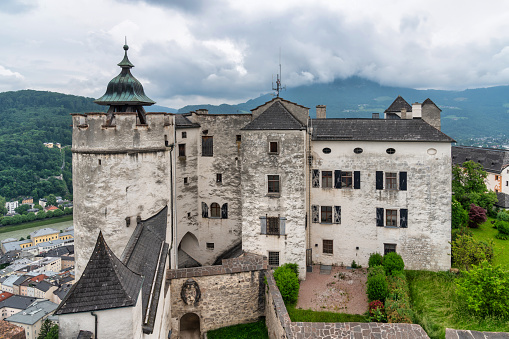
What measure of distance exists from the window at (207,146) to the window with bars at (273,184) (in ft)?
23.4

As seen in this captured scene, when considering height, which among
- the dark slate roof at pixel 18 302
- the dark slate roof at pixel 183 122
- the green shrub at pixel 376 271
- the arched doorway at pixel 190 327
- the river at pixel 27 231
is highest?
the dark slate roof at pixel 183 122

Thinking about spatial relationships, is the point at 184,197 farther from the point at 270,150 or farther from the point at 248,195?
the point at 270,150

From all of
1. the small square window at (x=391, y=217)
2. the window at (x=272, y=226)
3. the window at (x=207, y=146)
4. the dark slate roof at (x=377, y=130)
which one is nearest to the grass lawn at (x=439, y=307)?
the small square window at (x=391, y=217)

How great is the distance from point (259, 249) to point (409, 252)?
1077cm

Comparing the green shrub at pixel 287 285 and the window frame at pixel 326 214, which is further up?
the window frame at pixel 326 214

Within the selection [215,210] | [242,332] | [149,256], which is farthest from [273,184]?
[149,256]

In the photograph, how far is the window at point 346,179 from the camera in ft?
82.8

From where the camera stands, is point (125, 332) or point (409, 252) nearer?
point (125, 332)

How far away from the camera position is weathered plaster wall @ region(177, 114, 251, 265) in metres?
27.7

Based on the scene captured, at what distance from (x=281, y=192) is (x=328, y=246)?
649 centimetres

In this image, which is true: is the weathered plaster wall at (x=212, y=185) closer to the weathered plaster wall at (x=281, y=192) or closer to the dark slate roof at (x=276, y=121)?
the dark slate roof at (x=276, y=121)

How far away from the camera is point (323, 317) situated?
1892 centimetres

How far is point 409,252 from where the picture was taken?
80.7 feet

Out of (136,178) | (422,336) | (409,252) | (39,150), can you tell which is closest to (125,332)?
(136,178)
